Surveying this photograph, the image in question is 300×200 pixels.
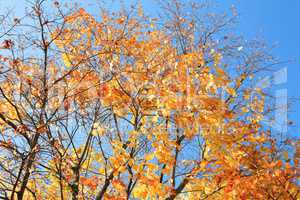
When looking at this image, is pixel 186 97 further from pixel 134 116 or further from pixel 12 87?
pixel 12 87

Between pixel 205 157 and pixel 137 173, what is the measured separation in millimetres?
1628

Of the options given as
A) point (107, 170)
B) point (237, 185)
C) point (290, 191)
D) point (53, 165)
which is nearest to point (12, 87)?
point (53, 165)

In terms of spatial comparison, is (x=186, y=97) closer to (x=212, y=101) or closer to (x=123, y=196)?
(x=212, y=101)

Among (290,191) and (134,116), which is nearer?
(134,116)

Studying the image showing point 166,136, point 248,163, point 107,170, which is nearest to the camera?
point 107,170

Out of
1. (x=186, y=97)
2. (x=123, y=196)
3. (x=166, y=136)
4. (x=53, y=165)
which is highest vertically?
(x=186, y=97)

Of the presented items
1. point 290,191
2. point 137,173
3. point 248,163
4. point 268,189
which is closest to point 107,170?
point 137,173

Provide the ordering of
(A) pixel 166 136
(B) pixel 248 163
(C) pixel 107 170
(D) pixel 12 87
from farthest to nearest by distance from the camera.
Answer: (B) pixel 248 163
(A) pixel 166 136
(C) pixel 107 170
(D) pixel 12 87

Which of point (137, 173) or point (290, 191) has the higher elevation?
point (290, 191)

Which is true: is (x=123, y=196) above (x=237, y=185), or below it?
below

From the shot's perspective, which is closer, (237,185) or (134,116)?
(134,116)

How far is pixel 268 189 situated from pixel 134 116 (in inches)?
153

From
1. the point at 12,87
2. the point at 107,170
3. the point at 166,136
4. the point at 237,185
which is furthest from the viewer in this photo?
the point at 237,185

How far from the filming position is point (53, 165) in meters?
6.16
